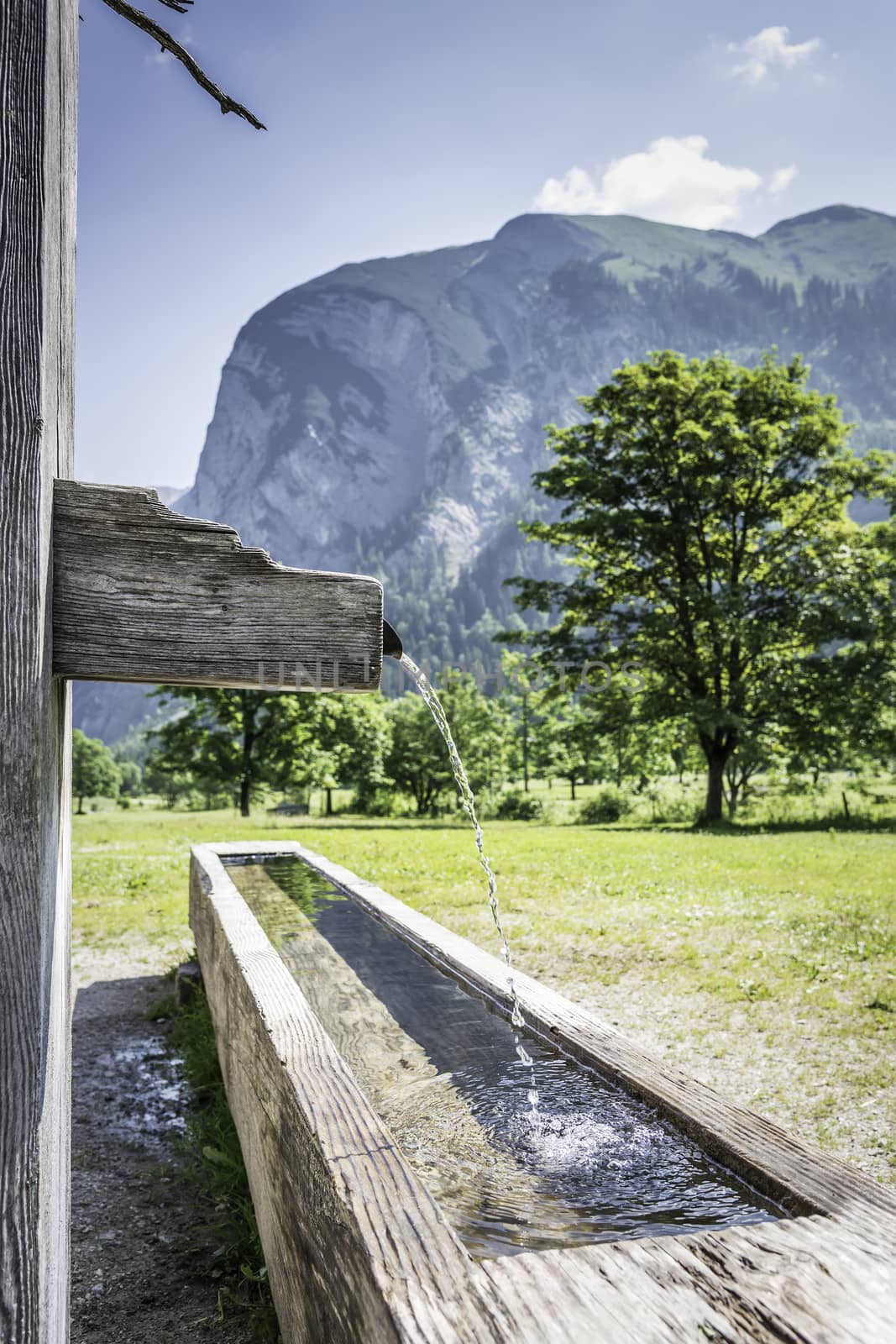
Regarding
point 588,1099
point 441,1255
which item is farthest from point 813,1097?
point 441,1255

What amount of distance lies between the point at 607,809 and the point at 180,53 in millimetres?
22938

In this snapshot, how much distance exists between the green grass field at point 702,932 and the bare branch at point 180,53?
440 cm

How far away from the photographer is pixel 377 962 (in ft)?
14.6

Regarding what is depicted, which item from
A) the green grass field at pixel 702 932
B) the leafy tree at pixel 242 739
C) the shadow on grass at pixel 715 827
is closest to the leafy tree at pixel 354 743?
the leafy tree at pixel 242 739

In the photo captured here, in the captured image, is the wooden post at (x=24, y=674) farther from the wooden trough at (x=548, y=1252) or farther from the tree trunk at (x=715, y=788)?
the tree trunk at (x=715, y=788)

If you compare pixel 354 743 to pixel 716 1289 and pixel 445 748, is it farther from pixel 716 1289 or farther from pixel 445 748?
pixel 716 1289

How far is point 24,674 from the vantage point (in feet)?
4.09

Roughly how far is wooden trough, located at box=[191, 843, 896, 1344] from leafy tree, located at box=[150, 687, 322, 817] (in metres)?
23.5

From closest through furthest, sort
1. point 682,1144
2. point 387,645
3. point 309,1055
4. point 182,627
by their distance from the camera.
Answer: point 182,627
point 387,645
point 682,1144
point 309,1055

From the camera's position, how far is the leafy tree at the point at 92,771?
63.2 metres

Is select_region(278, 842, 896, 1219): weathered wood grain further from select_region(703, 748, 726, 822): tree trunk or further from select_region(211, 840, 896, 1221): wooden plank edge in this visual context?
select_region(703, 748, 726, 822): tree trunk

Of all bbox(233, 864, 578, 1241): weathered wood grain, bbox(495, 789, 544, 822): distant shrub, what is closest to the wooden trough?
bbox(233, 864, 578, 1241): weathered wood grain

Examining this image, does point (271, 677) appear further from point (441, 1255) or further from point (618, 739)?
point (618, 739)

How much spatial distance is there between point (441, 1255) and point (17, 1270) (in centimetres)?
66
